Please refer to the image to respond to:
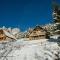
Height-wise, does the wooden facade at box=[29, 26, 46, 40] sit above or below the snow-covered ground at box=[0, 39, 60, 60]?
above

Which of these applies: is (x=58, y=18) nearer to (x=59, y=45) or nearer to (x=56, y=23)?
(x=56, y=23)

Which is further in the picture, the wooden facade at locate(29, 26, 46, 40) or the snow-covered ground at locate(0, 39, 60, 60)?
the wooden facade at locate(29, 26, 46, 40)

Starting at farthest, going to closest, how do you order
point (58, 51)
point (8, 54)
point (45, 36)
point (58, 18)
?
point (45, 36) < point (58, 18) < point (8, 54) < point (58, 51)

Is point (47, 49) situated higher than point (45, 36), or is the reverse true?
point (45, 36)

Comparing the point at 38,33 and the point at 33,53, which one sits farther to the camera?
the point at 38,33

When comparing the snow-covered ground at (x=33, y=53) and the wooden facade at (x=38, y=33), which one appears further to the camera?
the wooden facade at (x=38, y=33)

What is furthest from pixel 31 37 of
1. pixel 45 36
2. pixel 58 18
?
pixel 58 18

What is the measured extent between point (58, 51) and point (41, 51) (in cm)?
334

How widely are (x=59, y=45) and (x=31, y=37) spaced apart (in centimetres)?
3753

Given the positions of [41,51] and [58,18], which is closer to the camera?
[41,51]

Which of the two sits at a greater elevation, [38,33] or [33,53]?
[38,33]

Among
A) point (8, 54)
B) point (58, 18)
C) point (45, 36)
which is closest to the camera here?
point (8, 54)

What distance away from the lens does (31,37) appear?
249ft

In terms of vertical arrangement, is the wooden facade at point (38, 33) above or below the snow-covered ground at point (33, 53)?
above
